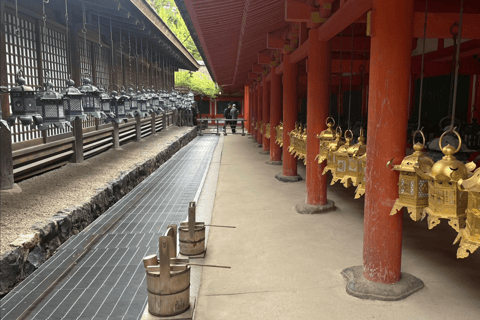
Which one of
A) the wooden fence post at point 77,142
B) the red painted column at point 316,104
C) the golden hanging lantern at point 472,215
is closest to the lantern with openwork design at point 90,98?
the wooden fence post at point 77,142

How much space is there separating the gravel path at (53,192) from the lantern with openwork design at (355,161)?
12.7 ft

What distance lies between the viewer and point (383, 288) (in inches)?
139

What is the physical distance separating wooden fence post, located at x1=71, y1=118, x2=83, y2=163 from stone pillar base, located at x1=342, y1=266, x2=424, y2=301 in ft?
25.2

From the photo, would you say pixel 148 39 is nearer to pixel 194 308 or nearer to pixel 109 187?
pixel 109 187

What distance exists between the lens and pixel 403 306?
10.9ft

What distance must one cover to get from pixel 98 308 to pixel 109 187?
13.6ft

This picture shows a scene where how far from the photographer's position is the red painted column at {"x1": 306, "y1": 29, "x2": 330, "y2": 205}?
584cm

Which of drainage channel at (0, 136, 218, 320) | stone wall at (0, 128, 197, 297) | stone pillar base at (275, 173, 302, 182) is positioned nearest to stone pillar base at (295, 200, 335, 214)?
drainage channel at (0, 136, 218, 320)

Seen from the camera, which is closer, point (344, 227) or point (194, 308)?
point (194, 308)

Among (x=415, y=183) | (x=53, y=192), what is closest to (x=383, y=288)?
(x=415, y=183)

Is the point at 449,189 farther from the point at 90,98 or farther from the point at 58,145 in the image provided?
the point at 58,145

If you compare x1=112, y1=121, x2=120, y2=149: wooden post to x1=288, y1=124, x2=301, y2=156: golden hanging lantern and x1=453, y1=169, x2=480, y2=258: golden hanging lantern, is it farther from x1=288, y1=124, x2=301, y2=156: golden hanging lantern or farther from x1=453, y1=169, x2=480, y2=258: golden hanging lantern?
x1=453, y1=169, x2=480, y2=258: golden hanging lantern

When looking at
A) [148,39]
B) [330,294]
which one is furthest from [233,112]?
[330,294]

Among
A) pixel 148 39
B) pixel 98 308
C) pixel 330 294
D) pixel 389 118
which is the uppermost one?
pixel 148 39
